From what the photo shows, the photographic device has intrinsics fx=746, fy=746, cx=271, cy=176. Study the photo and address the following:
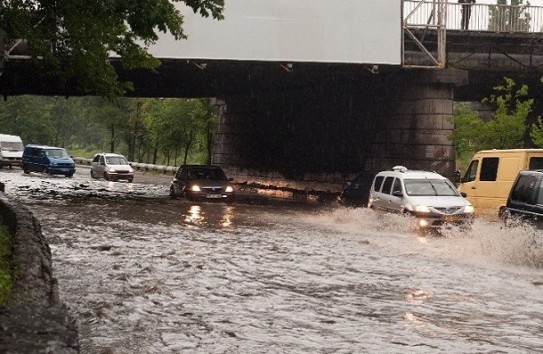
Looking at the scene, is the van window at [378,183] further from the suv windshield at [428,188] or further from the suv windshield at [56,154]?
the suv windshield at [56,154]

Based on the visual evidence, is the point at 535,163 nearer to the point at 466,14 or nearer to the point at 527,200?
the point at 527,200

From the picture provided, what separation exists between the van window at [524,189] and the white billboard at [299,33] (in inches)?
554

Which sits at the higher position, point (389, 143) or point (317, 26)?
point (317, 26)

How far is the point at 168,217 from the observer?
22.0 meters

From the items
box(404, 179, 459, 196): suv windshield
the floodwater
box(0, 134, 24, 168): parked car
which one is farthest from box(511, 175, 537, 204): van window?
box(0, 134, 24, 168): parked car

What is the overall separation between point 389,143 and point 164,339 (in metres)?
22.4

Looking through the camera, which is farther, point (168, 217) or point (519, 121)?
point (519, 121)

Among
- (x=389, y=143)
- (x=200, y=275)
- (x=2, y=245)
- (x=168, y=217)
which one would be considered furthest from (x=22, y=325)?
(x=389, y=143)

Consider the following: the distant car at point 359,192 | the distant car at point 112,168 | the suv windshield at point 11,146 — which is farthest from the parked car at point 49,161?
the distant car at point 359,192

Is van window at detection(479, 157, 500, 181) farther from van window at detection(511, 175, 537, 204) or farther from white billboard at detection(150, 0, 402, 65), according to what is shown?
white billboard at detection(150, 0, 402, 65)

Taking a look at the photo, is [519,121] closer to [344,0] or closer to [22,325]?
[344,0]

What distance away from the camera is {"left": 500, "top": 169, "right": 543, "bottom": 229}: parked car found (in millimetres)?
12383

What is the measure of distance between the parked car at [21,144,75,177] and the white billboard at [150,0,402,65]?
77.3 feet

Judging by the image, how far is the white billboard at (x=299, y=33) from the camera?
85.7ft
